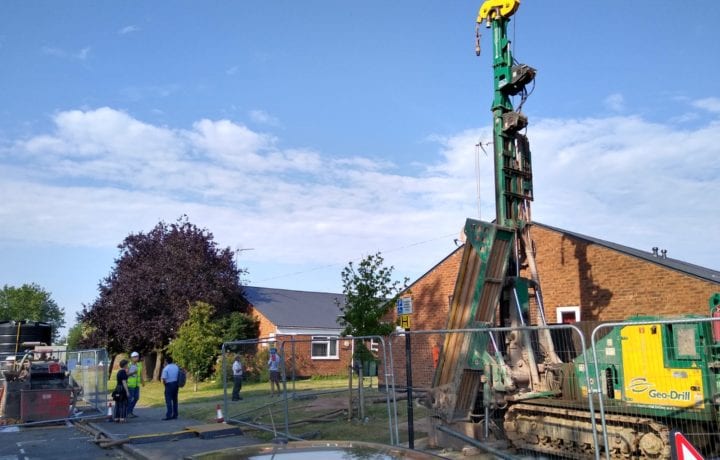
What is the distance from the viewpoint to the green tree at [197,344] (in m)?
28.7

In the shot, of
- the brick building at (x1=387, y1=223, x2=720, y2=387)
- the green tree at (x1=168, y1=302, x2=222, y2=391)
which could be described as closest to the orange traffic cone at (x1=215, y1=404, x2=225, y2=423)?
the brick building at (x1=387, y1=223, x2=720, y2=387)

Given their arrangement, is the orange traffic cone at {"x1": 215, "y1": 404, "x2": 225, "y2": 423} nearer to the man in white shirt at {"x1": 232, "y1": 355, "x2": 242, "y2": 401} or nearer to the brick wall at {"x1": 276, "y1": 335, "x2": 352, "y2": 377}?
the man in white shirt at {"x1": 232, "y1": 355, "x2": 242, "y2": 401}

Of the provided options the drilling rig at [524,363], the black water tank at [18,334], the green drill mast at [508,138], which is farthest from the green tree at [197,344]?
the green drill mast at [508,138]

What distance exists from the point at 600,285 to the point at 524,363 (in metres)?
6.95

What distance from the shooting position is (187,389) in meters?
28.2

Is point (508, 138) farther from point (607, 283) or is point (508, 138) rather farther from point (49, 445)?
point (49, 445)

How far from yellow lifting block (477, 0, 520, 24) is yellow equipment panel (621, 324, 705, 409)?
8015 mm

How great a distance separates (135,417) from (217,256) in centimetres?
1780

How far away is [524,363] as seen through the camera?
38.2 ft

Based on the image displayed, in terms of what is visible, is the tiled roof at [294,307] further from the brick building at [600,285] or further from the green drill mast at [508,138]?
the green drill mast at [508,138]

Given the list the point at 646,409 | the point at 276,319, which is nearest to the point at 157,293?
the point at 276,319

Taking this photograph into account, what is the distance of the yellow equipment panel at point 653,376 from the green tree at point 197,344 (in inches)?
858

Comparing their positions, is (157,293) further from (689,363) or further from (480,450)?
(689,363)

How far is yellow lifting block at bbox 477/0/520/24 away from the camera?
14.2 metres
